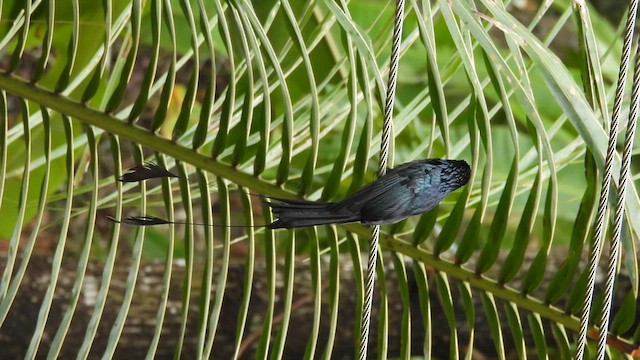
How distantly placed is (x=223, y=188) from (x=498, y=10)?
0.30m

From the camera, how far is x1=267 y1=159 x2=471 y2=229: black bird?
0.50 metres

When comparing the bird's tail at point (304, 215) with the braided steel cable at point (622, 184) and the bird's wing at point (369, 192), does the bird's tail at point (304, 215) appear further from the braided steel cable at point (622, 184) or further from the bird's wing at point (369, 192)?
the braided steel cable at point (622, 184)

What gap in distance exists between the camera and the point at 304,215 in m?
0.50

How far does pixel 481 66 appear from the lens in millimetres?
1749

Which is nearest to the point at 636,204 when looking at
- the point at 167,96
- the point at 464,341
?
the point at 167,96

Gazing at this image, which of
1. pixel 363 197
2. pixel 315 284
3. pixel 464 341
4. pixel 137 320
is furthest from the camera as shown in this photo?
pixel 464 341

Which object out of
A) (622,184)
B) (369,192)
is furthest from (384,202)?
(622,184)

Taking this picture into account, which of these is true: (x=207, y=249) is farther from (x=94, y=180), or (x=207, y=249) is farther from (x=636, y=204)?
(x=636, y=204)

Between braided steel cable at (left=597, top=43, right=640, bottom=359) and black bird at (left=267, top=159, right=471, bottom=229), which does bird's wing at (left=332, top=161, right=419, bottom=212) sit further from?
braided steel cable at (left=597, top=43, right=640, bottom=359)

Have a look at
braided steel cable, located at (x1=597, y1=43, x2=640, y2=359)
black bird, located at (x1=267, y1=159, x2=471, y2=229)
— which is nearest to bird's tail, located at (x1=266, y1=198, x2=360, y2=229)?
black bird, located at (x1=267, y1=159, x2=471, y2=229)

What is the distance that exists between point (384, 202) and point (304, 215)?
0.05 metres

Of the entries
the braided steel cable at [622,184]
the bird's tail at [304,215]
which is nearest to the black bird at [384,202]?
the bird's tail at [304,215]

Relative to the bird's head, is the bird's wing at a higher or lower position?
lower

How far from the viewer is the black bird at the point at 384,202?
50 cm
